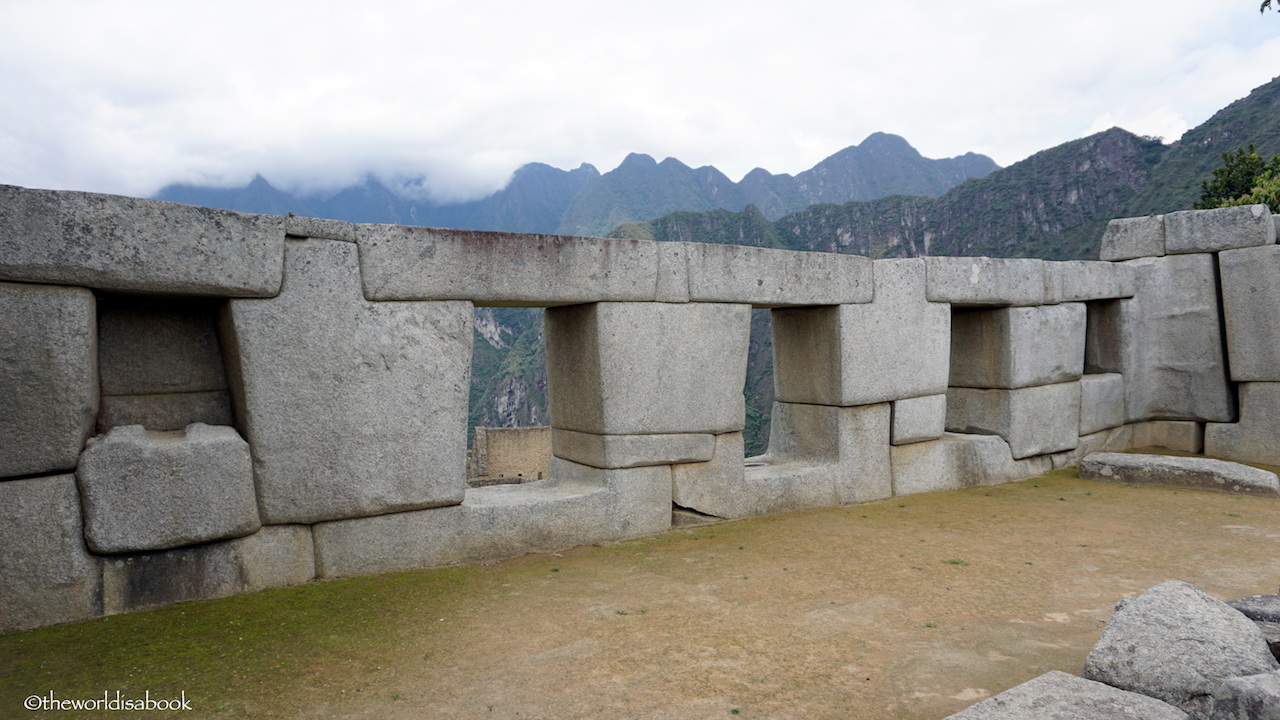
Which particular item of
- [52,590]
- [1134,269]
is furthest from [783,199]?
[52,590]

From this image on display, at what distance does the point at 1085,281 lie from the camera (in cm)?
721

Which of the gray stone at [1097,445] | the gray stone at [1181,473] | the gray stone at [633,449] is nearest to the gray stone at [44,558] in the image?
the gray stone at [633,449]

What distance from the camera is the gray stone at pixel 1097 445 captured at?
7.16 meters

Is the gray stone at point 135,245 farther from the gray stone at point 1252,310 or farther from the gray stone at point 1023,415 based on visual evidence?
the gray stone at point 1252,310

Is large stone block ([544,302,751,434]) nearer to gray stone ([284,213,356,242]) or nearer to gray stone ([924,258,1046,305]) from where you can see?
gray stone ([284,213,356,242])

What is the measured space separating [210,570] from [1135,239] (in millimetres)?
8762

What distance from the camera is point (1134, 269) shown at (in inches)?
305

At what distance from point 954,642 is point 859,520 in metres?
2.12

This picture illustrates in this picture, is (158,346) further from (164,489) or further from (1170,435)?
(1170,435)

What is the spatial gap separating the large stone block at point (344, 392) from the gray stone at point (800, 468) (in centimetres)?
168

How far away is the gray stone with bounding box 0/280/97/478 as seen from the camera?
293 centimetres

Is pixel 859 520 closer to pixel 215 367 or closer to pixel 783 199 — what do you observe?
pixel 215 367

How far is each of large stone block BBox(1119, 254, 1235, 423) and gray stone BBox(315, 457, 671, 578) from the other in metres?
5.90

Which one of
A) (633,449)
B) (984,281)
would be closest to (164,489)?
(633,449)
